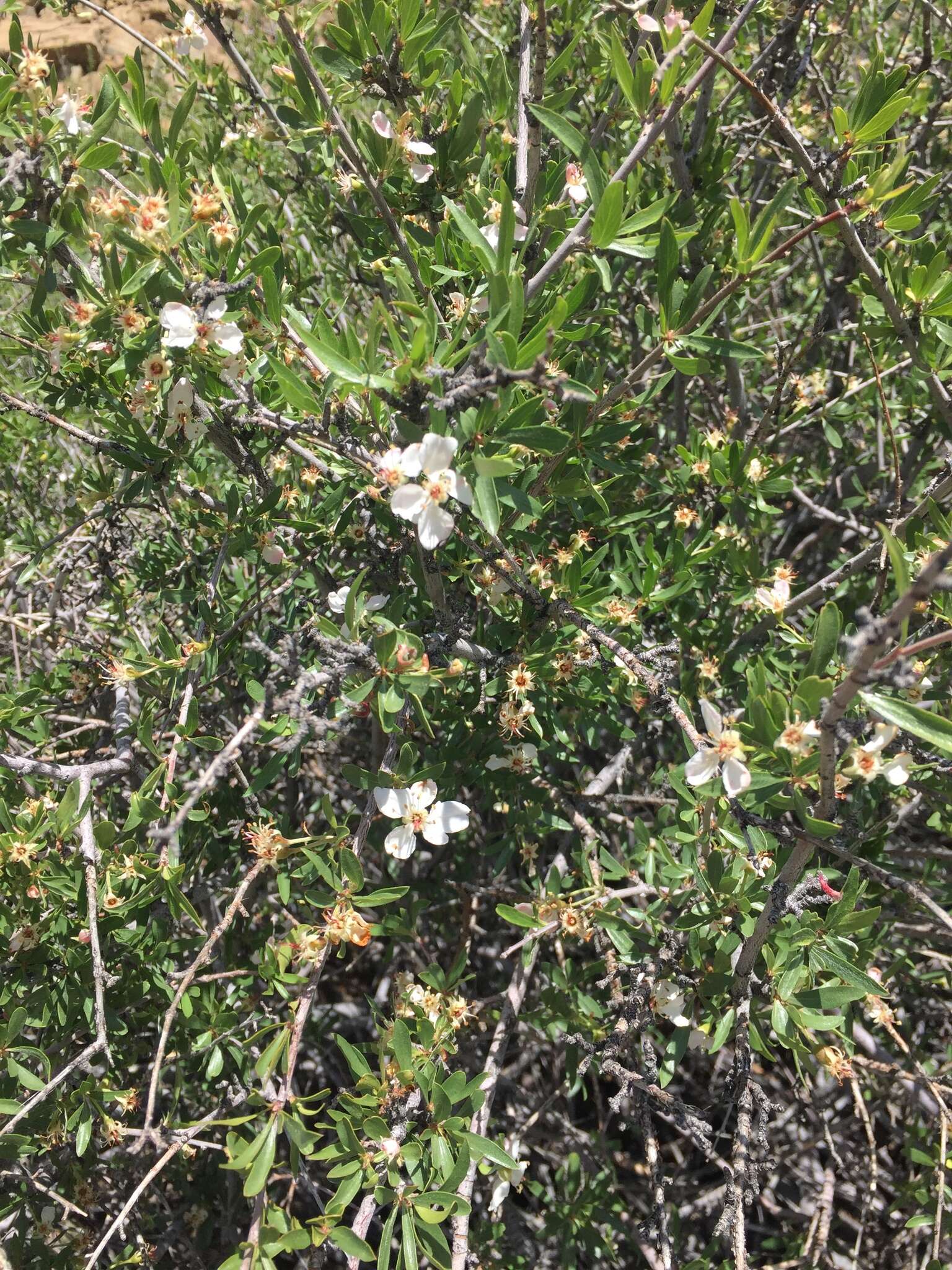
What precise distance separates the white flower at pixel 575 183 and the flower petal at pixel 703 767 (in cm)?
109

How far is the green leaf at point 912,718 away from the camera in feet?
3.55

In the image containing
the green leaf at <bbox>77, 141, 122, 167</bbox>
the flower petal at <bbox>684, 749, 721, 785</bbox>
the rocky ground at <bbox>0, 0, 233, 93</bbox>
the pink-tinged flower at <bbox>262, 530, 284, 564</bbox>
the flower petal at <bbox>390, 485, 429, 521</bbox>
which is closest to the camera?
the flower petal at <bbox>390, 485, 429, 521</bbox>

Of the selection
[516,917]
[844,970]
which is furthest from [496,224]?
[844,970]

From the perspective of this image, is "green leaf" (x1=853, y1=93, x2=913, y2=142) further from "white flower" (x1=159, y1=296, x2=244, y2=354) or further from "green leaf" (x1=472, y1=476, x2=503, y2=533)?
"white flower" (x1=159, y1=296, x2=244, y2=354)

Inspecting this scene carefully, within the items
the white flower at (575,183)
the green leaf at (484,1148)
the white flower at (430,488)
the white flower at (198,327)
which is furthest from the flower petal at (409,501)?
the green leaf at (484,1148)

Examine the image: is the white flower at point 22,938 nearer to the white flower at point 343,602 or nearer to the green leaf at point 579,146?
the white flower at point 343,602

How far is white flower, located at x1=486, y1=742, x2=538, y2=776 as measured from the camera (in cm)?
197

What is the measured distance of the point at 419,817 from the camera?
1.71 metres

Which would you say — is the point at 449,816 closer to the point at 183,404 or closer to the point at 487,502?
the point at 487,502

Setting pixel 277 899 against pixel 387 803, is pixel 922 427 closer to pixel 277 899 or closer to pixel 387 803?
pixel 387 803

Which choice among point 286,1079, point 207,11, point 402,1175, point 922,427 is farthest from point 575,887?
point 207,11

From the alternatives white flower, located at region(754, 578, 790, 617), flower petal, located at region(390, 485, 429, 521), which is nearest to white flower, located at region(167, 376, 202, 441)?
flower petal, located at region(390, 485, 429, 521)

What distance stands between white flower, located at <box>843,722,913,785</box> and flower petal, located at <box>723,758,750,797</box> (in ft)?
0.55

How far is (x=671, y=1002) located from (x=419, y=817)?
2.22 ft
